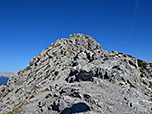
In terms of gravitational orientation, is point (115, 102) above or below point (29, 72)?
below

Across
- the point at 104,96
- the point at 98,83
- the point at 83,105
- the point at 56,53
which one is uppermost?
the point at 56,53

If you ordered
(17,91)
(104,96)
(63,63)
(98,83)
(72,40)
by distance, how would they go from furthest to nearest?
(72,40) < (63,63) < (17,91) < (98,83) < (104,96)

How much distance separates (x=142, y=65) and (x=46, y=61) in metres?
52.2

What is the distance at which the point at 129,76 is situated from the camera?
39438 mm

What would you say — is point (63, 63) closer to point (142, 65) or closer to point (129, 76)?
point (129, 76)

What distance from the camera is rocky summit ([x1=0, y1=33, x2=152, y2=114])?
84.9ft

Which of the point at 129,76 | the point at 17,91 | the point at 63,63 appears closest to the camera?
the point at 129,76

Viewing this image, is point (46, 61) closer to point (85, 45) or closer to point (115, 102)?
point (85, 45)

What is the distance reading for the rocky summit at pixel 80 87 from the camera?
25886mm

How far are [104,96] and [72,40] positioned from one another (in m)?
64.5

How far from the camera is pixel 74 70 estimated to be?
4341 cm

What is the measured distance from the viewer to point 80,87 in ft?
103

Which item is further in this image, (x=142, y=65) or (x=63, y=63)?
(x=63, y=63)

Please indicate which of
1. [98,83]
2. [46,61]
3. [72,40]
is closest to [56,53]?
[46,61]
